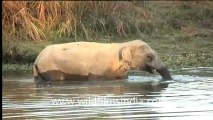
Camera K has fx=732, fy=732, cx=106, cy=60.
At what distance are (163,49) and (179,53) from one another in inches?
23.0

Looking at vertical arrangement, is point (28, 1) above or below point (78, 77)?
above

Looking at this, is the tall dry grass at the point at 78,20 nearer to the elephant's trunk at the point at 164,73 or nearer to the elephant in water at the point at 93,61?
the elephant in water at the point at 93,61

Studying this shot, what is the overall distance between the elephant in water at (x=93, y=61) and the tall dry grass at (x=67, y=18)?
183 inches

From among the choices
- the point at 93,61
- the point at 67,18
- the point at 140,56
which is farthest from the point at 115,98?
the point at 67,18

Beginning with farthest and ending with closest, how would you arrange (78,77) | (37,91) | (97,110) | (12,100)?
(78,77) < (37,91) < (12,100) < (97,110)

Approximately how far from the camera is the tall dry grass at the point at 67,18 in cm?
2128

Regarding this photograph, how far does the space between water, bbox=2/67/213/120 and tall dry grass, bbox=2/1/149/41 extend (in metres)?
4.26

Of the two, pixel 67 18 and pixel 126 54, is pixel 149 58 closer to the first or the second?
pixel 126 54

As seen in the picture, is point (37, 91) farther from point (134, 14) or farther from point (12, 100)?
point (134, 14)

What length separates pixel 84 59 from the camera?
650 inches

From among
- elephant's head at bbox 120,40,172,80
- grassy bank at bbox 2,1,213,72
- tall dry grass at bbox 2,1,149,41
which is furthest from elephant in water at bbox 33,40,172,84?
tall dry grass at bbox 2,1,149,41

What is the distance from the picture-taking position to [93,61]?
16.5m

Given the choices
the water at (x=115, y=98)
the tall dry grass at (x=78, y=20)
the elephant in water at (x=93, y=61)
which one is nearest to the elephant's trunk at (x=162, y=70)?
the elephant in water at (x=93, y=61)

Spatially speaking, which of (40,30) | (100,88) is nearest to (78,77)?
(100,88)
